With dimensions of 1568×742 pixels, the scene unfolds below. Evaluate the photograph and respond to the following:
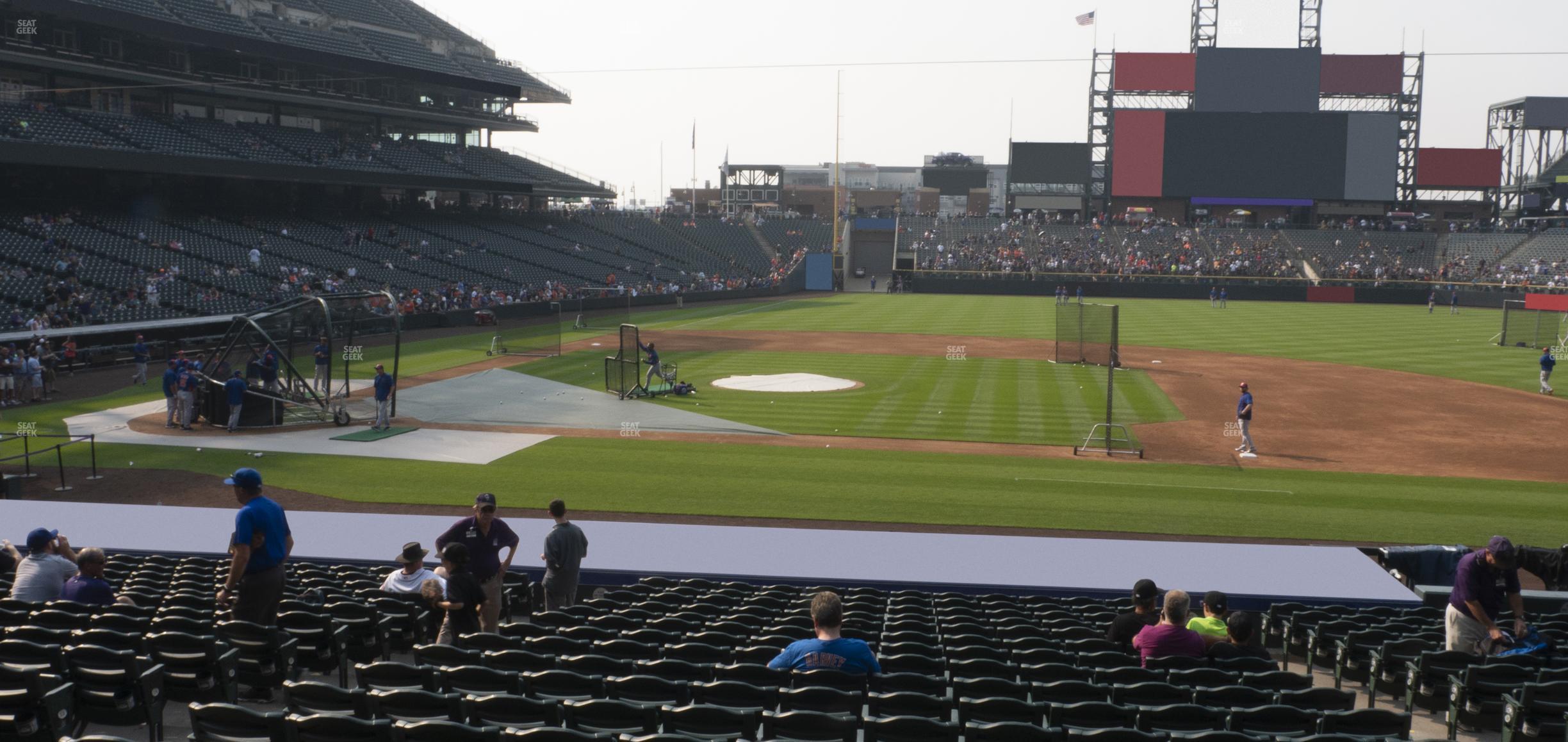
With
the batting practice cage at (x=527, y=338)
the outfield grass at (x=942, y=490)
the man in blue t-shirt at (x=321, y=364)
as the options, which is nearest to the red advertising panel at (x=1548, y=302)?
the outfield grass at (x=942, y=490)

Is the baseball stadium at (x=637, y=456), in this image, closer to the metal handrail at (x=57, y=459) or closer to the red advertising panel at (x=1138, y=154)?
the metal handrail at (x=57, y=459)

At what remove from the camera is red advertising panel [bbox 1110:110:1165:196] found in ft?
308

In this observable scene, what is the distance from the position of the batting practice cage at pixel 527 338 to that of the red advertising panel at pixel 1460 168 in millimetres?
80126

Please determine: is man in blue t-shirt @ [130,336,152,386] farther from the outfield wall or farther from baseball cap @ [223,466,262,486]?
the outfield wall

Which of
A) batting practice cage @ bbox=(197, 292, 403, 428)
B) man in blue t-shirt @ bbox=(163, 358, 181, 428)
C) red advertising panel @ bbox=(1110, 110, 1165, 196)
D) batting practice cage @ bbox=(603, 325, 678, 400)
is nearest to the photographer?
man in blue t-shirt @ bbox=(163, 358, 181, 428)

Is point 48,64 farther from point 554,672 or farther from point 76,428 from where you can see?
point 554,672

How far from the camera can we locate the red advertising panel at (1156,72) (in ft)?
313

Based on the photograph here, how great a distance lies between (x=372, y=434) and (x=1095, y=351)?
28148 millimetres

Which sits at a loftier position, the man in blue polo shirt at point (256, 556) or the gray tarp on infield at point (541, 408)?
the man in blue polo shirt at point (256, 556)

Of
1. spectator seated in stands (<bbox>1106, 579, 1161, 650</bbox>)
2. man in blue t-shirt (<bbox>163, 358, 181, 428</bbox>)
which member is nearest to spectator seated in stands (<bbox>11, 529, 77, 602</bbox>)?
spectator seated in stands (<bbox>1106, 579, 1161, 650</bbox>)

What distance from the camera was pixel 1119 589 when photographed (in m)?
13.2

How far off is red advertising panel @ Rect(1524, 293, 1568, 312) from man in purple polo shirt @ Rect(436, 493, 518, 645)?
Answer: 191 ft

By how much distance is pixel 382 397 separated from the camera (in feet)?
86.8

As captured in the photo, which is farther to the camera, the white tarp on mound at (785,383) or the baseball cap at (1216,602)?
the white tarp on mound at (785,383)
